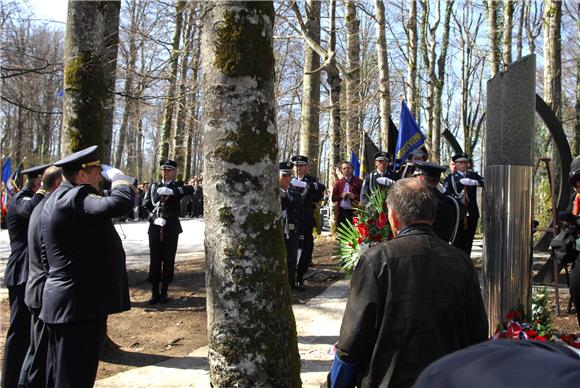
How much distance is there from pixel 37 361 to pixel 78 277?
1.06m

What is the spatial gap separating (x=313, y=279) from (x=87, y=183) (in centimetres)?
635

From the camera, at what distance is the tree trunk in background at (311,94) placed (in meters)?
15.6

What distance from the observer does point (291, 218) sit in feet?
29.5

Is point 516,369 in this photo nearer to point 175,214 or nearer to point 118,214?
point 118,214

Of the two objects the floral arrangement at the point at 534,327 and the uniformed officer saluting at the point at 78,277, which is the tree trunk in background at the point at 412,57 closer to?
the floral arrangement at the point at 534,327

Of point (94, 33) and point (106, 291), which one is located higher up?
point (94, 33)

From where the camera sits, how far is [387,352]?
8.62 ft

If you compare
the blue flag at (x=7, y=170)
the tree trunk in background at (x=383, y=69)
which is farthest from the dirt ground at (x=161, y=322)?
the blue flag at (x=7, y=170)

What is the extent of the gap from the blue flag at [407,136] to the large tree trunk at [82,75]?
176 inches

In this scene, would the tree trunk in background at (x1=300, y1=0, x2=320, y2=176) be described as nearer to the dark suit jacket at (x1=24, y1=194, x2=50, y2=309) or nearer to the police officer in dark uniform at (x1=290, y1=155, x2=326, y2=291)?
the police officer in dark uniform at (x1=290, y1=155, x2=326, y2=291)

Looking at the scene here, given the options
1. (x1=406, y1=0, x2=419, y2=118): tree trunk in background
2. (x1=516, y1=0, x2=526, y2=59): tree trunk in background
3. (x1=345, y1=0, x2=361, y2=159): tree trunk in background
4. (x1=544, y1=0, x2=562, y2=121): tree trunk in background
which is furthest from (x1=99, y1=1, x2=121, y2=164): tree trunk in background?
(x1=516, y1=0, x2=526, y2=59): tree trunk in background

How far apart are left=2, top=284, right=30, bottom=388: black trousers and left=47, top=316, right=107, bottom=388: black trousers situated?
1348 millimetres

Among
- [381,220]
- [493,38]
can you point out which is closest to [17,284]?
[381,220]

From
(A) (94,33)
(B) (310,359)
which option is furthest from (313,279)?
(A) (94,33)
